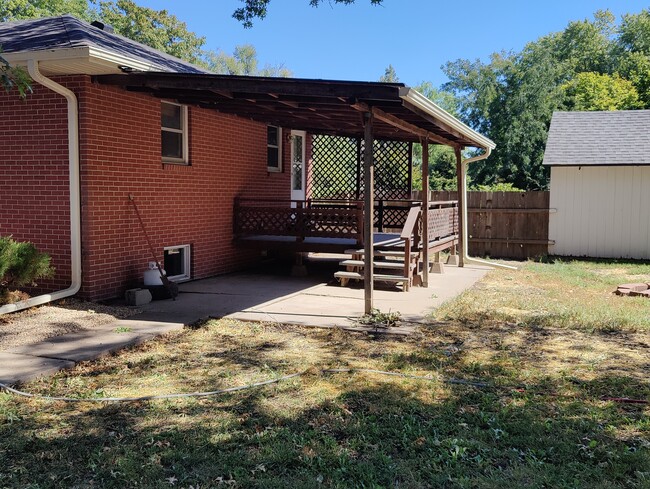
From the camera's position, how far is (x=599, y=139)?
16188 mm

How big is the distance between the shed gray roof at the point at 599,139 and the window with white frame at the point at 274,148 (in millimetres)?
6780

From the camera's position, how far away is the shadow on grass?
10.9 feet

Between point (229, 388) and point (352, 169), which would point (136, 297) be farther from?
point (352, 169)

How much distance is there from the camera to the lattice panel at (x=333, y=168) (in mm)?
14352

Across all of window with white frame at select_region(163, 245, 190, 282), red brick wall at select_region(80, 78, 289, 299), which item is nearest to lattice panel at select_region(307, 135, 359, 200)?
red brick wall at select_region(80, 78, 289, 299)

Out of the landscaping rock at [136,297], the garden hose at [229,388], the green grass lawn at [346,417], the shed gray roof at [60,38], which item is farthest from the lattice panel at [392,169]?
the garden hose at [229,388]

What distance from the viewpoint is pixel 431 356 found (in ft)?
18.8

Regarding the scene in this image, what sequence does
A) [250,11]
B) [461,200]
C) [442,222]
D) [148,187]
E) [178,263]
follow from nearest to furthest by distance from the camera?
[148,187] < [178,263] < [250,11] < [442,222] < [461,200]

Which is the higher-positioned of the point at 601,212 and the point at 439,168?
the point at 439,168

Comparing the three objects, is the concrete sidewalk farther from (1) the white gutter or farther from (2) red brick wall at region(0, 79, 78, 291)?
(1) the white gutter

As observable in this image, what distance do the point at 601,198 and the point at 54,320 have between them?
42.5ft

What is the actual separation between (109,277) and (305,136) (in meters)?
6.91

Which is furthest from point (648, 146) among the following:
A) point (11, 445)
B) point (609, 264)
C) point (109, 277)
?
point (11, 445)

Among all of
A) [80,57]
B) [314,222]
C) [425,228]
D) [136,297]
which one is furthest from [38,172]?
[425,228]
